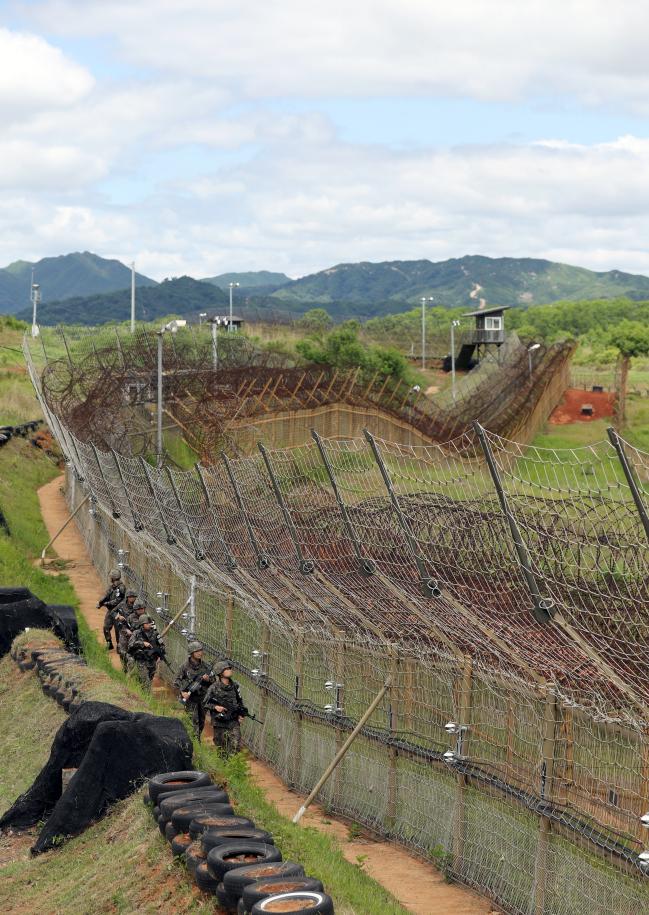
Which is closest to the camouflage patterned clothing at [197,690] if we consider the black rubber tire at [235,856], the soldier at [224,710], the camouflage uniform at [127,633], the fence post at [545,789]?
the soldier at [224,710]

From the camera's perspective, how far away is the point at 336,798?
1301 centimetres

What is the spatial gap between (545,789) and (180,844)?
2545mm

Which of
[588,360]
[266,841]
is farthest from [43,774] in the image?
[588,360]

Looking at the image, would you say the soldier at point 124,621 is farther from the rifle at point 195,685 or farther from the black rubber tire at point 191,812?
the black rubber tire at point 191,812

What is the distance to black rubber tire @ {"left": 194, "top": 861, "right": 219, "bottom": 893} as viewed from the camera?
8242mm

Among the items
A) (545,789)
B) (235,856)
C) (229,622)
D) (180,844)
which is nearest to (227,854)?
(235,856)

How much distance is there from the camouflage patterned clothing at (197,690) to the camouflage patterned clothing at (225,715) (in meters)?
0.31

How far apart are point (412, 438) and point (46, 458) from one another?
13.3 meters

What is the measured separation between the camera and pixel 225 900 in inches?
311

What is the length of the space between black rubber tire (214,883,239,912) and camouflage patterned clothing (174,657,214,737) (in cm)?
672

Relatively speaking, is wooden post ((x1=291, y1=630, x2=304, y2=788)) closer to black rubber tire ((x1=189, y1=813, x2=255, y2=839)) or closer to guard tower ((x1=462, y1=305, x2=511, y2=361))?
black rubber tire ((x1=189, y1=813, x2=255, y2=839))

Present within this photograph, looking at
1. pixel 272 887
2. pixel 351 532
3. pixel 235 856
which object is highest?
pixel 351 532

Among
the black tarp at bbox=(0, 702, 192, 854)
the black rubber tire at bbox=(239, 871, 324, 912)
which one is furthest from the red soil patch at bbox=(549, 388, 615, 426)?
the black rubber tire at bbox=(239, 871, 324, 912)

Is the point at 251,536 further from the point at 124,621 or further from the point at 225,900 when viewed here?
the point at 225,900
